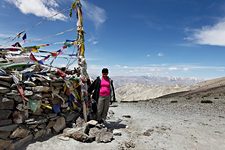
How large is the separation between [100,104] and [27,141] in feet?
10.7

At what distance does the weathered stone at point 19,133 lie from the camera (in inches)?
244

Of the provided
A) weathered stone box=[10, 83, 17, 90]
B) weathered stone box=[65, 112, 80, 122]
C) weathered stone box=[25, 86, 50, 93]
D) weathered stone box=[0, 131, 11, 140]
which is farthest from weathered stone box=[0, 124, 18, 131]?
weathered stone box=[65, 112, 80, 122]

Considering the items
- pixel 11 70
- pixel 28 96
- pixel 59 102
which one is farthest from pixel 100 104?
pixel 11 70

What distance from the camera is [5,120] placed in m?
6.07

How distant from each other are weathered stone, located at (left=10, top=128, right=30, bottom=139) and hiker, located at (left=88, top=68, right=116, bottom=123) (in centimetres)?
318

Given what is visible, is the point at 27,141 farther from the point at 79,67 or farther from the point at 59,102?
the point at 79,67

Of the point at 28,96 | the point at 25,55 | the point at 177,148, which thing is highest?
the point at 25,55

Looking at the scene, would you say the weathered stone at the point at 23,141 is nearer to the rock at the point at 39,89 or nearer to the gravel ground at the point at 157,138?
the gravel ground at the point at 157,138

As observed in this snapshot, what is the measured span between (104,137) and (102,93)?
1.99 metres

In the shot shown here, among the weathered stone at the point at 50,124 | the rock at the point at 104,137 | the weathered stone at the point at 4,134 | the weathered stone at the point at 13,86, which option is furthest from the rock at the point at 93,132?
the weathered stone at the point at 13,86

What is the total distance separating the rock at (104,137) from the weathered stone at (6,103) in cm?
312

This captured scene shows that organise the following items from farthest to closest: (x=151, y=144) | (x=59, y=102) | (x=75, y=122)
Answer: (x=75, y=122), (x=59, y=102), (x=151, y=144)

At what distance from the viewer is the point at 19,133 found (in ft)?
20.8

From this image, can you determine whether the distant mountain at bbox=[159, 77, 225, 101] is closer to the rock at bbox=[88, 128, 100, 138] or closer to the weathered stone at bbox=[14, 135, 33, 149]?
the rock at bbox=[88, 128, 100, 138]
